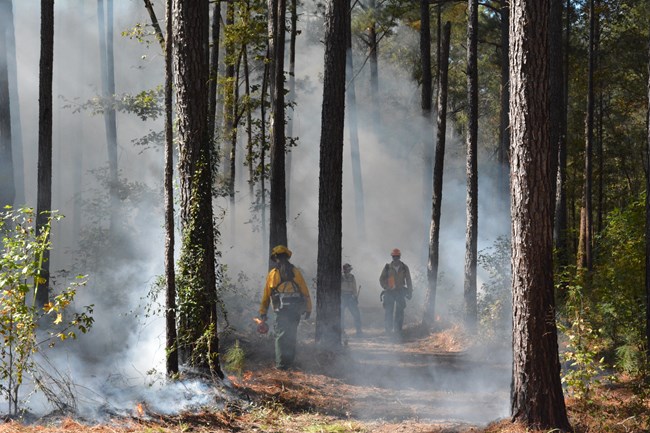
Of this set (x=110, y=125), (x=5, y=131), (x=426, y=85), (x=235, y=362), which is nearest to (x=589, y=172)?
(x=426, y=85)

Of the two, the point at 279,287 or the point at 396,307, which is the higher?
the point at 279,287

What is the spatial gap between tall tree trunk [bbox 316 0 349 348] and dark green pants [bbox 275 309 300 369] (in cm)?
151

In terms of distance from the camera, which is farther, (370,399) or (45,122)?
(45,122)

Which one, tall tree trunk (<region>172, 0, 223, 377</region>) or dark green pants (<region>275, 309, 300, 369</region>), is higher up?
tall tree trunk (<region>172, 0, 223, 377</region>)

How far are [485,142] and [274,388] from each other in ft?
142

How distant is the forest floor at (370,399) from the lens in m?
7.62

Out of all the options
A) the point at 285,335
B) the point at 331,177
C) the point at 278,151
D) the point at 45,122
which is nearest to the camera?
the point at 285,335

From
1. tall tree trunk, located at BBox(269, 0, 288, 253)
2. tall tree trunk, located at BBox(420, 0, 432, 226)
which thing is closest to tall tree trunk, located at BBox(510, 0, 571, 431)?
tall tree trunk, located at BBox(269, 0, 288, 253)

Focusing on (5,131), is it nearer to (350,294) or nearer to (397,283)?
(350,294)

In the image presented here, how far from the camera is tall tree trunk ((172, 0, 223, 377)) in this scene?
369 inches

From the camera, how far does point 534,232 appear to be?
23.8 ft

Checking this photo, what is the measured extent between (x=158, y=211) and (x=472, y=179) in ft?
38.2

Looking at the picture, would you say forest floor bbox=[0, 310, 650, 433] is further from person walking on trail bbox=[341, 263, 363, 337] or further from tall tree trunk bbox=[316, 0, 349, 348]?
person walking on trail bbox=[341, 263, 363, 337]

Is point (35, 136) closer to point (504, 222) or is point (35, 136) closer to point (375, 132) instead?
point (375, 132)
